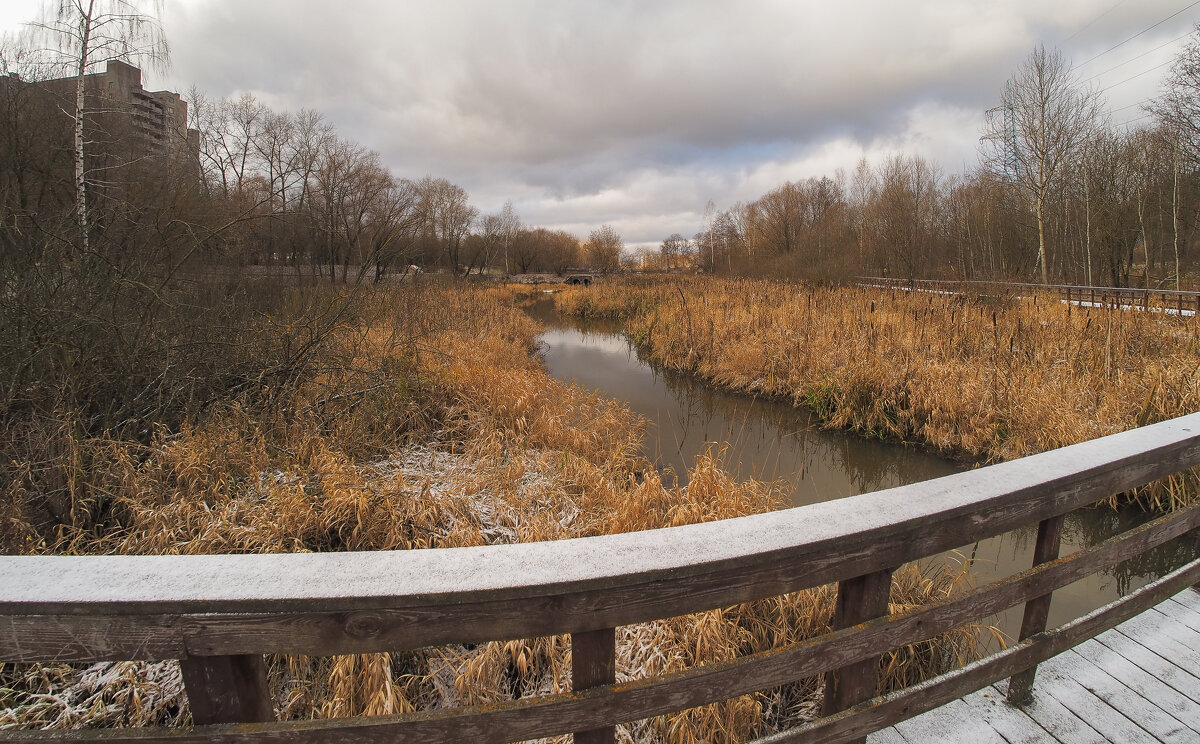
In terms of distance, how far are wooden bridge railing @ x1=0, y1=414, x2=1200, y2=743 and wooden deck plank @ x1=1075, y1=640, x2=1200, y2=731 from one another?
1.05 meters

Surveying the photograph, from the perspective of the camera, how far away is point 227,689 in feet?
3.26

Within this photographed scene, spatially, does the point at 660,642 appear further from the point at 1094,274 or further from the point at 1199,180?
the point at 1094,274

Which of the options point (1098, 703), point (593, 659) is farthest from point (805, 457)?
point (593, 659)

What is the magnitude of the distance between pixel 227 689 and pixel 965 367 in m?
8.51

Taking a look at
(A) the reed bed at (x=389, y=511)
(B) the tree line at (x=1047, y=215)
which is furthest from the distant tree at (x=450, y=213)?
(A) the reed bed at (x=389, y=511)

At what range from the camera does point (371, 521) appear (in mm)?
3713

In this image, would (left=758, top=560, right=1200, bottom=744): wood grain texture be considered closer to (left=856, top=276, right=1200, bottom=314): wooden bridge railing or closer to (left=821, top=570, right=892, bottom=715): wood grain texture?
(left=821, top=570, right=892, bottom=715): wood grain texture

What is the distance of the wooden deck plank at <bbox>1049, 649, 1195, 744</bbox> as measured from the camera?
174 cm

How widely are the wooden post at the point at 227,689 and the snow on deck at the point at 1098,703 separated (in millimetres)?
1697

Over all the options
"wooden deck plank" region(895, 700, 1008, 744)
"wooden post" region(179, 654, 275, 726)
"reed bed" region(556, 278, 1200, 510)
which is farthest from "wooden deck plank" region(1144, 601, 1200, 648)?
"wooden post" region(179, 654, 275, 726)

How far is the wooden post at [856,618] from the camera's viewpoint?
4.36ft

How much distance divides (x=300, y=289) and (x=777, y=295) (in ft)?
38.2

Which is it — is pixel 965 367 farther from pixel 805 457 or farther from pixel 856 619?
pixel 856 619

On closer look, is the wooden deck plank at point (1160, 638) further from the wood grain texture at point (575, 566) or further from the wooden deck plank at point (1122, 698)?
the wood grain texture at point (575, 566)
